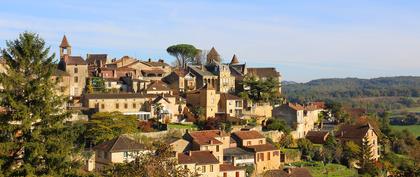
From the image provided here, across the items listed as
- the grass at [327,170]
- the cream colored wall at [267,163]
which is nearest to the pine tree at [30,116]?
the cream colored wall at [267,163]

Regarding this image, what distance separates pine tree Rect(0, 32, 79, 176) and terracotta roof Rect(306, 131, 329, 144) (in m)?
46.7

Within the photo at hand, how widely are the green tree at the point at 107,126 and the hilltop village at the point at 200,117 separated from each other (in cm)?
→ 12

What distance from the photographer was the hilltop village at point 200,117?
4847 cm

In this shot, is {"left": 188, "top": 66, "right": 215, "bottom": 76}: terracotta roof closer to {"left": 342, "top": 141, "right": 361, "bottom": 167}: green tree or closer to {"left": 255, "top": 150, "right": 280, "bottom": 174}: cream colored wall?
{"left": 342, "top": 141, "right": 361, "bottom": 167}: green tree

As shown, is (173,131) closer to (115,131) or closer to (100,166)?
(115,131)

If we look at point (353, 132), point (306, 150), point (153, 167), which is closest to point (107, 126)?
point (306, 150)

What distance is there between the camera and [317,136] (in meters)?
68.0

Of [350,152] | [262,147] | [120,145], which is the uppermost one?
[120,145]

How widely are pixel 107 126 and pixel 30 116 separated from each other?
27.2 m

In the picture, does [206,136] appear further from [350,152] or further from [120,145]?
[350,152]

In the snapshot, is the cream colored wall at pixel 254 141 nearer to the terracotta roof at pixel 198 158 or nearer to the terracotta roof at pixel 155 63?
the terracotta roof at pixel 198 158

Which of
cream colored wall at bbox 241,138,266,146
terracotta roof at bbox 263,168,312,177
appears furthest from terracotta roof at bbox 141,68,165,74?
terracotta roof at bbox 263,168,312,177

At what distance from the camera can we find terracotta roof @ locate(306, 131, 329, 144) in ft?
219

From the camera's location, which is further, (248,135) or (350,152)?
(350,152)
